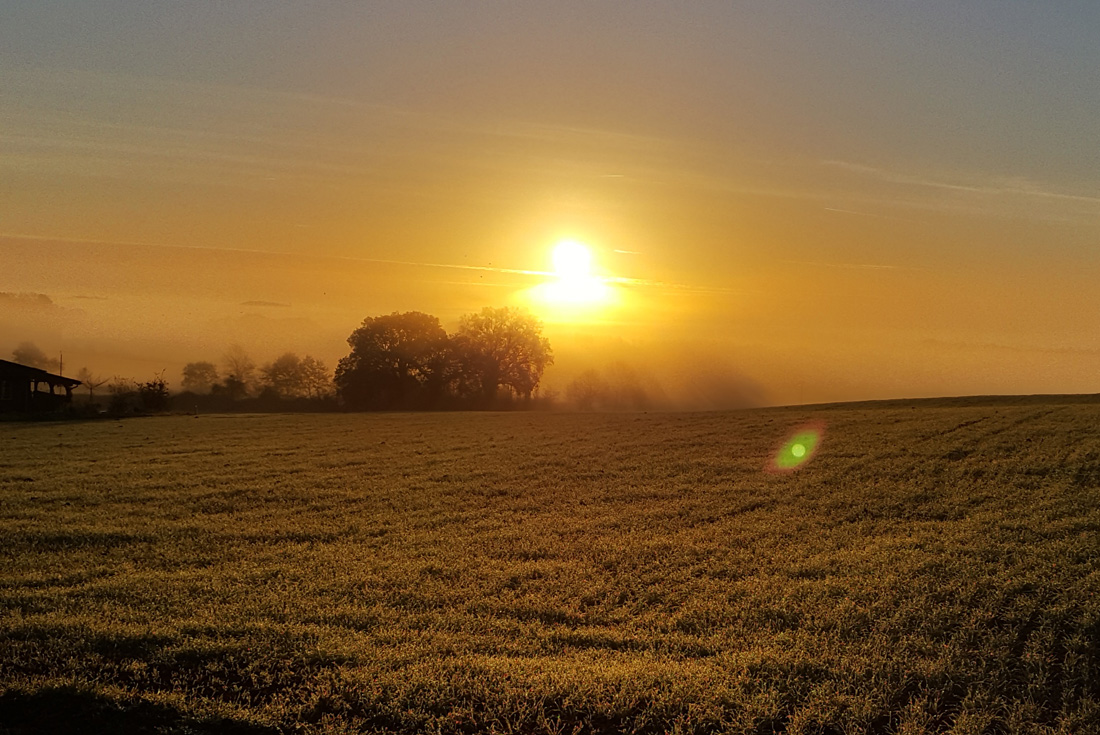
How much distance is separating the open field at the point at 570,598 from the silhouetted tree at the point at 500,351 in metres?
62.9

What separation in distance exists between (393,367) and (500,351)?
13041mm

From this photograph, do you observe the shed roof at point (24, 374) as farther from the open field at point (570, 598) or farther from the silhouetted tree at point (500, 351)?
the open field at point (570, 598)

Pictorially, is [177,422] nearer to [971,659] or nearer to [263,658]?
[263,658]

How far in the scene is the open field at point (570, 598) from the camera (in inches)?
346

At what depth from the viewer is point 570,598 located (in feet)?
42.4

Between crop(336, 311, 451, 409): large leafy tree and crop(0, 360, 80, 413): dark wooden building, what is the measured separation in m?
28.6

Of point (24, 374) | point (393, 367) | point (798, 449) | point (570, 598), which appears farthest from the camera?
point (393, 367)

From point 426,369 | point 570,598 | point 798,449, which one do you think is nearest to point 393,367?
point 426,369

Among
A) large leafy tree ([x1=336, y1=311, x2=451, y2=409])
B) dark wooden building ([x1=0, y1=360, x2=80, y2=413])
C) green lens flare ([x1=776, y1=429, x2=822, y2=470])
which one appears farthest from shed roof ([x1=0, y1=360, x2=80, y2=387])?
green lens flare ([x1=776, y1=429, x2=822, y2=470])

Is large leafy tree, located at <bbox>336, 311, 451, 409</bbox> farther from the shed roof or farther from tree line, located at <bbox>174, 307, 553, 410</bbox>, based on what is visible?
the shed roof

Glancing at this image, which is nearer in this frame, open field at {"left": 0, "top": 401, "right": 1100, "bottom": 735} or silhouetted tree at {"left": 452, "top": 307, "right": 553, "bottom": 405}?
open field at {"left": 0, "top": 401, "right": 1100, "bottom": 735}

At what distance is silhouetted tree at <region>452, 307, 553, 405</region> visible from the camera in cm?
9075

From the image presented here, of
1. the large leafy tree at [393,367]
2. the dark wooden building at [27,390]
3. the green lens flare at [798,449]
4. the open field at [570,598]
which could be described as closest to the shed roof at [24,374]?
the dark wooden building at [27,390]

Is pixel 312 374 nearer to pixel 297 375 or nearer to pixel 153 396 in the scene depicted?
pixel 297 375
